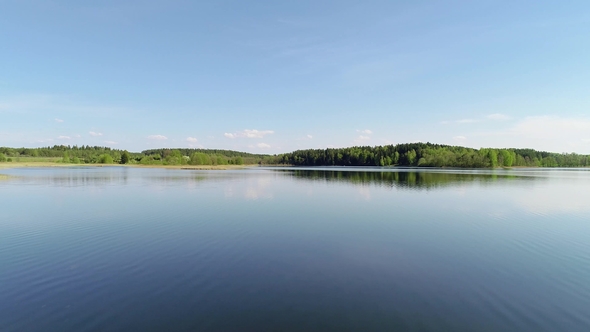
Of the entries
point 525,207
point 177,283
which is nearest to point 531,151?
point 525,207

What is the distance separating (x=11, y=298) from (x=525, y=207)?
24.1m

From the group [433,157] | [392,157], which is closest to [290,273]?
[433,157]

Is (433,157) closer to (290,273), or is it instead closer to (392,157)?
(392,157)

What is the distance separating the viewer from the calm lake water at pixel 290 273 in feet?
18.0

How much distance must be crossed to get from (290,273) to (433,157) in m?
116

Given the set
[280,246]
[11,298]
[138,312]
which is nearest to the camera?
[138,312]

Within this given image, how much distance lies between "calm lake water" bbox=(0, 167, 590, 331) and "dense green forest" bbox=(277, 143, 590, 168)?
9878 cm

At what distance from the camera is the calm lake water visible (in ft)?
18.0

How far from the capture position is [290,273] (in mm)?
7719

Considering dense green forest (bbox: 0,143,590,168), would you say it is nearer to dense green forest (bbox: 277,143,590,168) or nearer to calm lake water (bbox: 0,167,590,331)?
dense green forest (bbox: 277,143,590,168)

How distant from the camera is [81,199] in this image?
20969 mm

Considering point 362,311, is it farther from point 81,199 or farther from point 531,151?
point 531,151

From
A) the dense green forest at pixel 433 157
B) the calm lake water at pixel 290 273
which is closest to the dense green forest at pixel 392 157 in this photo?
Answer: the dense green forest at pixel 433 157

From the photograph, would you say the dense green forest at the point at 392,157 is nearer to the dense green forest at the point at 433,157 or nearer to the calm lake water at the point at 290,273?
the dense green forest at the point at 433,157
